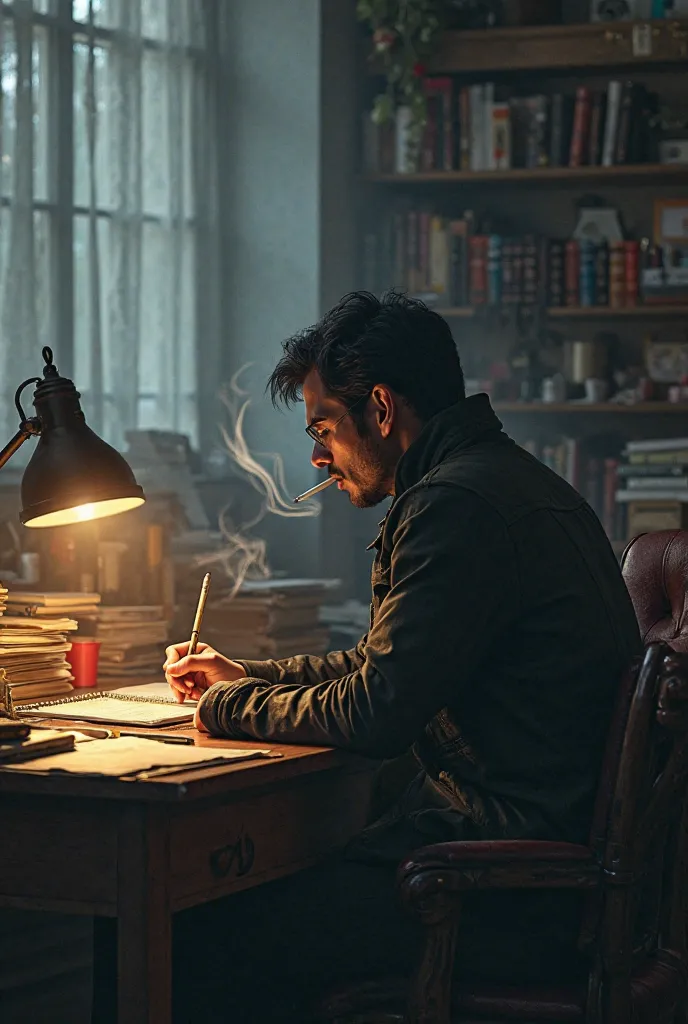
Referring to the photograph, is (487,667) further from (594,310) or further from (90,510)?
(594,310)

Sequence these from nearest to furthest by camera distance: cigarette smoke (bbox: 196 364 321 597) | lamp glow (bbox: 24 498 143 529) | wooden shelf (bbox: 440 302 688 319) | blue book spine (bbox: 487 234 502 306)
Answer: lamp glow (bbox: 24 498 143 529) → cigarette smoke (bbox: 196 364 321 597) → wooden shelf (bbox: 440 302 688 319) → blue book spine (bbox: 487 234 502 306)

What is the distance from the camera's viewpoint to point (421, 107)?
475 centimetres

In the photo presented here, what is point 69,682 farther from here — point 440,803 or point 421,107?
point 421,107

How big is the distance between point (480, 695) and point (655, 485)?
296 cm

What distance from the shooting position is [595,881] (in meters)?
1.76

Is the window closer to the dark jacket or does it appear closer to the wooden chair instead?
the dark jacket

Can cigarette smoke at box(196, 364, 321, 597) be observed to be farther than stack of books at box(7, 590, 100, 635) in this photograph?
Yes

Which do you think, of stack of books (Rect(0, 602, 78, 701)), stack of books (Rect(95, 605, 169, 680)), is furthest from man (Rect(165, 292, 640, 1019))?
stack of books (Rect(95, 605, 169, 680))

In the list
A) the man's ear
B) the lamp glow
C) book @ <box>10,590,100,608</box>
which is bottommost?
book @ <box>10,590,100,608</box>

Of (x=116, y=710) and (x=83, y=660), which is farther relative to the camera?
(x=83, y=660)

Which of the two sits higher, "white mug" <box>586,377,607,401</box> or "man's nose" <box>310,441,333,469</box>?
"white mug" <box>586,377,607,401</box>

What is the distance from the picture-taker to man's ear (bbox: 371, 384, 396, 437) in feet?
7.10

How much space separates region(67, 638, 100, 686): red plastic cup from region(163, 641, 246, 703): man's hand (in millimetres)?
559

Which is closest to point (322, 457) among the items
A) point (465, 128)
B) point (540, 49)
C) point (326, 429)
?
point (326, 429)
